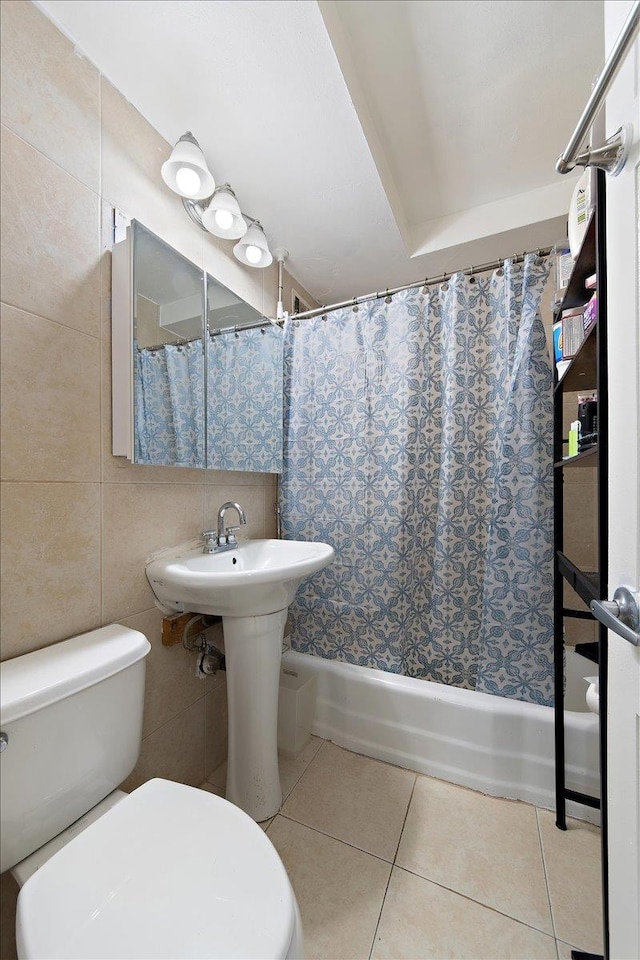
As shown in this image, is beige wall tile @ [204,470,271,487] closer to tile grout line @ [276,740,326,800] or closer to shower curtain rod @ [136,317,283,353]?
shower curtain rod @ [136,317,283,353]

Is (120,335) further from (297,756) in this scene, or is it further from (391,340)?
(297,756)

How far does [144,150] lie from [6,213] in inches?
22.0

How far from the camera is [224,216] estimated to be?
50.2 inches

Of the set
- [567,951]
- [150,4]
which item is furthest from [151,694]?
[150,4]

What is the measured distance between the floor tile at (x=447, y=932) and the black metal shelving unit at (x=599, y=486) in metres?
0.11

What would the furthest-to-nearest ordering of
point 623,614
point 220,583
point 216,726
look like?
point 216,726, point 220,583, point 623,614

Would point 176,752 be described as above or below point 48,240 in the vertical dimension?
below

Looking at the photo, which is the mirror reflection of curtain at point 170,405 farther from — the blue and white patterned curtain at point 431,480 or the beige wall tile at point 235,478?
the blue and white patterned curtain at point 431,480

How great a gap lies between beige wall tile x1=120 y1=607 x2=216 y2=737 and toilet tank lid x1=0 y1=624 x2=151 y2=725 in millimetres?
171

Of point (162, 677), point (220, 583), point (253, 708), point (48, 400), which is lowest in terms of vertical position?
point (253, 708)

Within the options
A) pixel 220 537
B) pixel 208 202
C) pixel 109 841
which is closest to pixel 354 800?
Result: pixel 109 841

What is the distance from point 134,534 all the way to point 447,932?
4.22 feet

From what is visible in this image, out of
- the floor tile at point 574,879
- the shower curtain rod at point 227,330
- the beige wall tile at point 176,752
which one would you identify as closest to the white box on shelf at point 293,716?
the beige wall tile at point 176,752

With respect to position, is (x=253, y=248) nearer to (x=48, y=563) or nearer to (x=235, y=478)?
(x=235, y=478)
